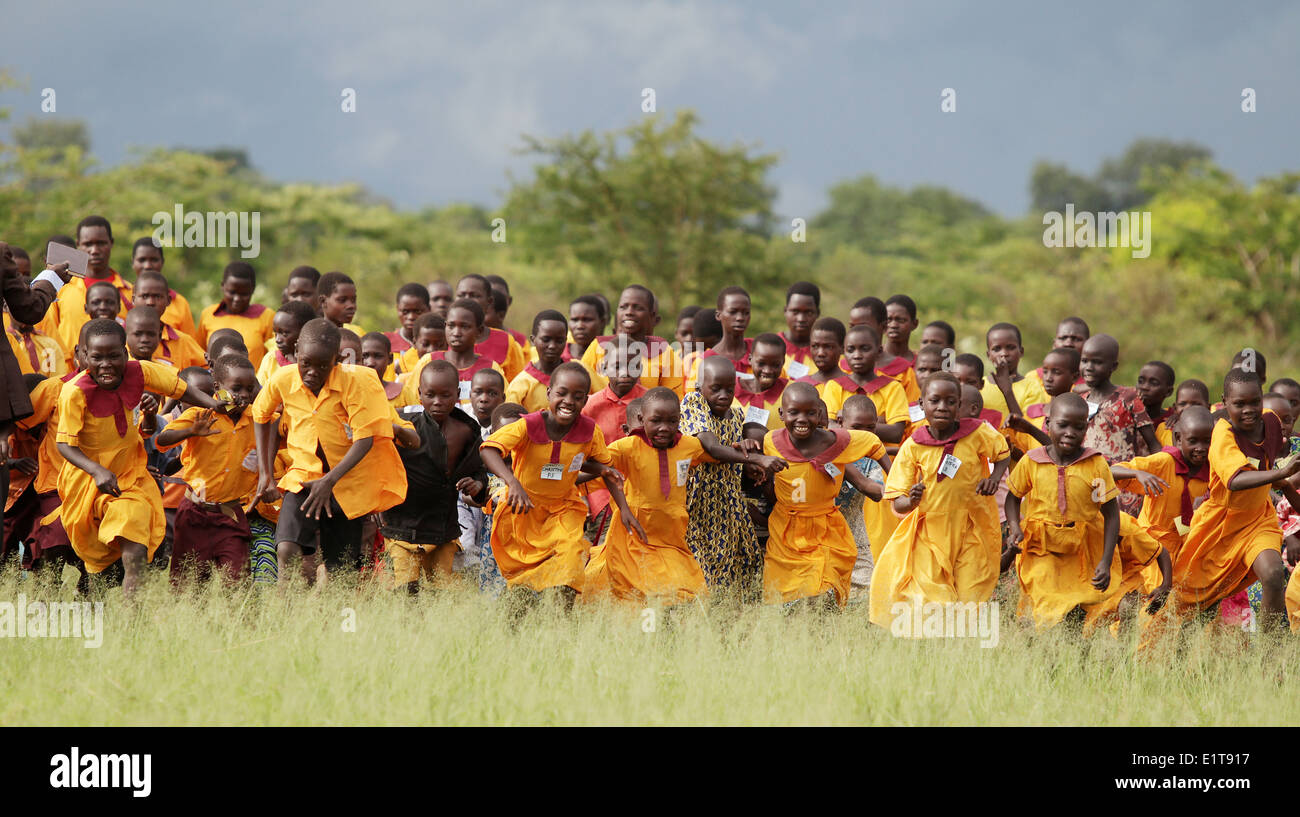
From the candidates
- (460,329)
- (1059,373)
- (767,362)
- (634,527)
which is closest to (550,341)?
(460,329)

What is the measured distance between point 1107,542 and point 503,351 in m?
4.50

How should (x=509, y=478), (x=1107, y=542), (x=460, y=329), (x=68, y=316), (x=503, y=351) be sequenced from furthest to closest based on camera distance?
(x=503, y=351), (x=68, y=316), (x=460, y=329), (x=1107, y=542), (x=509, y=478)

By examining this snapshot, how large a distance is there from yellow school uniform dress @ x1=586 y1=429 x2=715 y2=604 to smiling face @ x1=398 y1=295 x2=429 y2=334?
319cm

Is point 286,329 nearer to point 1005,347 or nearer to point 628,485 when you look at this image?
point 628,485

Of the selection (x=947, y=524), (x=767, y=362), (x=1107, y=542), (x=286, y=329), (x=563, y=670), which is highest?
(x=286, y=329)

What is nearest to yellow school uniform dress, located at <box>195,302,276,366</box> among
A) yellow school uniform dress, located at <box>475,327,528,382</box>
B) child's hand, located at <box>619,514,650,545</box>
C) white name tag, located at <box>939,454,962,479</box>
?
yellow school uniform dress, located at <box>475,327,528,382</box>

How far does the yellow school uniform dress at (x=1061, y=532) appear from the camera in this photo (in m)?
7.63

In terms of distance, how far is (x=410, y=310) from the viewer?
10.4 m

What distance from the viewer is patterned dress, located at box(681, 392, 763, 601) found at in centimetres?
799

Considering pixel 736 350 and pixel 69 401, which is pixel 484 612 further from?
pixel 736 350

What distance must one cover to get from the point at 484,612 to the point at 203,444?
2.10 meters

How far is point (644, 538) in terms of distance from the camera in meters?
7.66
